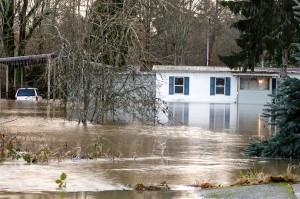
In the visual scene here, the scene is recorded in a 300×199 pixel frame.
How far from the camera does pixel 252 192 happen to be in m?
10.2

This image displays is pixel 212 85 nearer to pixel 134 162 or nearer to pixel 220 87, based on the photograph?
pixel 220 87

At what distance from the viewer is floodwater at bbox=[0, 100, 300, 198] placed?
37.2 feet

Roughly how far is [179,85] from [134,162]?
122 ft

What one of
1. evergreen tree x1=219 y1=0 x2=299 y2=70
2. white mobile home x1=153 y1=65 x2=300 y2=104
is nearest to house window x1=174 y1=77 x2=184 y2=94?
white mobile home x1=153 y1=65 x2=300 y2=104

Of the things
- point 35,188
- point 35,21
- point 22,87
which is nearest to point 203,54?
point 22,87

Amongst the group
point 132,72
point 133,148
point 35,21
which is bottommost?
point 133,148

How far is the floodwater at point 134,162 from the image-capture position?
11.3 meters

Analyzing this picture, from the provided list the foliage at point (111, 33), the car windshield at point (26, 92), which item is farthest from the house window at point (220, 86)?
the foliage at point (111, 33)

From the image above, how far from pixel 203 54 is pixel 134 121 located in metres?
45.5

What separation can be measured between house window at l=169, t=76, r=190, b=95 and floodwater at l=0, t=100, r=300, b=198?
25.9 metres

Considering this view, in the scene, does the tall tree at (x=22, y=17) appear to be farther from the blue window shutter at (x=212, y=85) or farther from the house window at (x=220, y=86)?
the house window at (x=220, y=86)

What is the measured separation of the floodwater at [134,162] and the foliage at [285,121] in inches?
18.5

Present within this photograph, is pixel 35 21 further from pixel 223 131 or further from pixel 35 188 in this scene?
pixel 35 188

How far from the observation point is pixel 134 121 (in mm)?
27719
